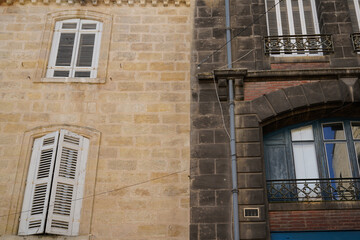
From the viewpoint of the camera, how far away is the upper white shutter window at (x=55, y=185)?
31.2 ft

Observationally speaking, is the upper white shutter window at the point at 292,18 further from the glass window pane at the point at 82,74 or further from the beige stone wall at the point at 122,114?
the glass window pane at the point at 82,74

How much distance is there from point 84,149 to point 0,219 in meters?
2.24

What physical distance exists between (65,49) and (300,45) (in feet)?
19.2

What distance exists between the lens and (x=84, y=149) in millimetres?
10445

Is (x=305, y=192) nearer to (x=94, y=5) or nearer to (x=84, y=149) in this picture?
(x=84, y=149)

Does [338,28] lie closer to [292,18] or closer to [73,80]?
[292,18]

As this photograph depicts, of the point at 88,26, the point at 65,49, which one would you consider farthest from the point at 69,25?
the point at 65,49

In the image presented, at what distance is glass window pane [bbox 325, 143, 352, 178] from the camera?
1024 centimetres

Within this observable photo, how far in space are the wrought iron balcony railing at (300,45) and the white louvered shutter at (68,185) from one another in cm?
500

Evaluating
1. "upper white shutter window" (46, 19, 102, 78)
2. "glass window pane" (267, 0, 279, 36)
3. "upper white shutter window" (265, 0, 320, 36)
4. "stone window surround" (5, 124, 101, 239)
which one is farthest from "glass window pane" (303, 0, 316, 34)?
"stone window surround" (5, 124, 101, 239)

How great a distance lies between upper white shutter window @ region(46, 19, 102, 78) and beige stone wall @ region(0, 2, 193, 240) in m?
0.39

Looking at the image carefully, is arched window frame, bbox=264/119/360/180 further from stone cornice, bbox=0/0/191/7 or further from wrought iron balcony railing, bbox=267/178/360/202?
stone cornice, bbox=0/0/191/7

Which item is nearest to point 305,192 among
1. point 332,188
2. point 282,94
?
point 332,188

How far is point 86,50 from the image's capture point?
11883 millimetres
